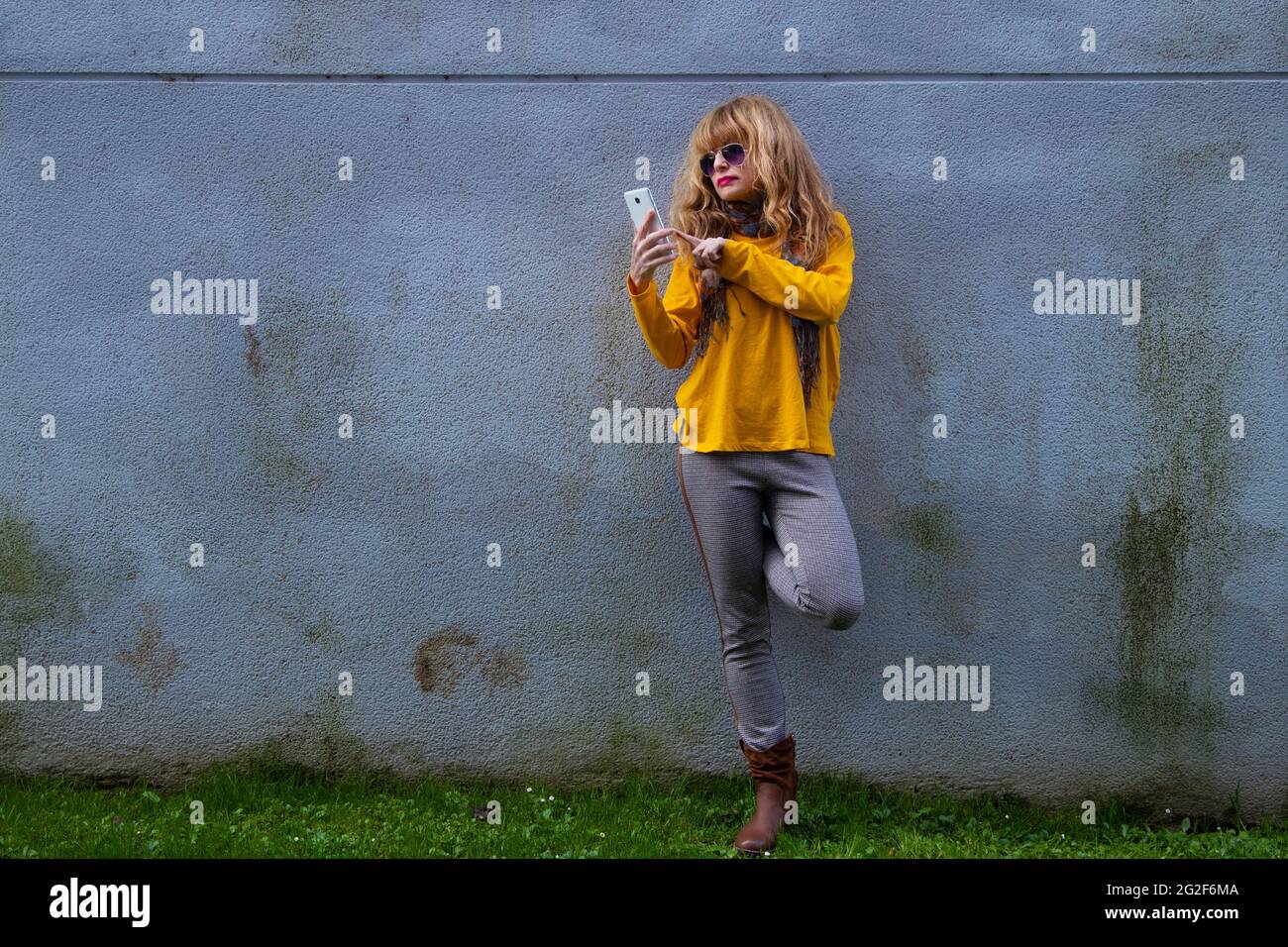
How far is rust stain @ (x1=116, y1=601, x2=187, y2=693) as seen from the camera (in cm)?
385

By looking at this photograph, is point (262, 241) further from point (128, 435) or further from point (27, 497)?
point (27, 497)

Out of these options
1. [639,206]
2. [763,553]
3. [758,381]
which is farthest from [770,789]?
[639,206]

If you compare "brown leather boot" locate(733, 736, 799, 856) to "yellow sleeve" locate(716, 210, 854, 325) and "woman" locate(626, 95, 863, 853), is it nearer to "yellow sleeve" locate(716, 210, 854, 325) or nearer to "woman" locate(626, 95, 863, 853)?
"woman" locate(626, 95, 863, 853)

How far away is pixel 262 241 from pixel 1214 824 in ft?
12.3

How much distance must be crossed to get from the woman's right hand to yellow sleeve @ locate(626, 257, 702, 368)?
1.3 inches

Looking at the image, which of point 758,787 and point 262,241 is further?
point 262,241

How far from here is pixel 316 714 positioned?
12.6ft

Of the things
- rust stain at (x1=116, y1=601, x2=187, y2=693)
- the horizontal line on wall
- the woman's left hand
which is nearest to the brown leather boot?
the woman's left hand

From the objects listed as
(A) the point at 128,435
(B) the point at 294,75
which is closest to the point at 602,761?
(A) the point at 128,435

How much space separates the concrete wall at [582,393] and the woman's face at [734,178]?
17.7 inches

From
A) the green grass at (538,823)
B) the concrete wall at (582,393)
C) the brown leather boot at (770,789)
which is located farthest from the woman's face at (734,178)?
the green grass at (538,823)

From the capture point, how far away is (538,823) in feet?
11.9

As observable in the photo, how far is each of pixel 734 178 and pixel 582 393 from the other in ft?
2.95

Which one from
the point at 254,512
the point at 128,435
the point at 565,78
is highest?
the point at 565,78
